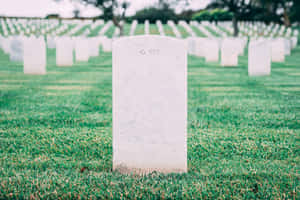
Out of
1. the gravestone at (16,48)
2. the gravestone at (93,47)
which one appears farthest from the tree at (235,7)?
the gravestone at (16,48)

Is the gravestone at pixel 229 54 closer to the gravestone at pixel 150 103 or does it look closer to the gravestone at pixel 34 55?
the gravestone at pixel 34 55

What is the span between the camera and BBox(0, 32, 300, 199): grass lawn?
121 inches

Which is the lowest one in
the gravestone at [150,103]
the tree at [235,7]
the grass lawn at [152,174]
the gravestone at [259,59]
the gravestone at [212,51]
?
the grass lawn at [152,174]

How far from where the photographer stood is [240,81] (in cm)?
1004

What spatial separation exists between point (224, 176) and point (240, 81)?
6.97m

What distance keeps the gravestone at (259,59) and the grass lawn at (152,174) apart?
3.08 meters

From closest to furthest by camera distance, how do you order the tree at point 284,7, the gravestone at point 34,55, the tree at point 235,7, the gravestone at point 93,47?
the gravestone at point 34,55 → the gravestone at point 93,47 → the tree at point 235,7 → the tree at point 284,7

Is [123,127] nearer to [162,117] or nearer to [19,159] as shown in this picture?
[162,117]

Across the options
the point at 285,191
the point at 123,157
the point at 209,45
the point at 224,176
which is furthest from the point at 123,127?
the point at 209,45

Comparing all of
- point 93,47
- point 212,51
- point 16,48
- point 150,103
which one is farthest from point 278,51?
point 150,103

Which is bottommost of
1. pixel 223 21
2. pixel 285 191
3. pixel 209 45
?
pixel 285 191

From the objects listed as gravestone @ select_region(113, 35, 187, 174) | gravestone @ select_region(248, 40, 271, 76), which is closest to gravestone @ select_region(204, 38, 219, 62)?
gravestone @ select_region(248, 40, 271, 76)

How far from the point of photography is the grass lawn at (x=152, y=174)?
10.1 feet

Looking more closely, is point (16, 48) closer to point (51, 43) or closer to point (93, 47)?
point (93, 47)
